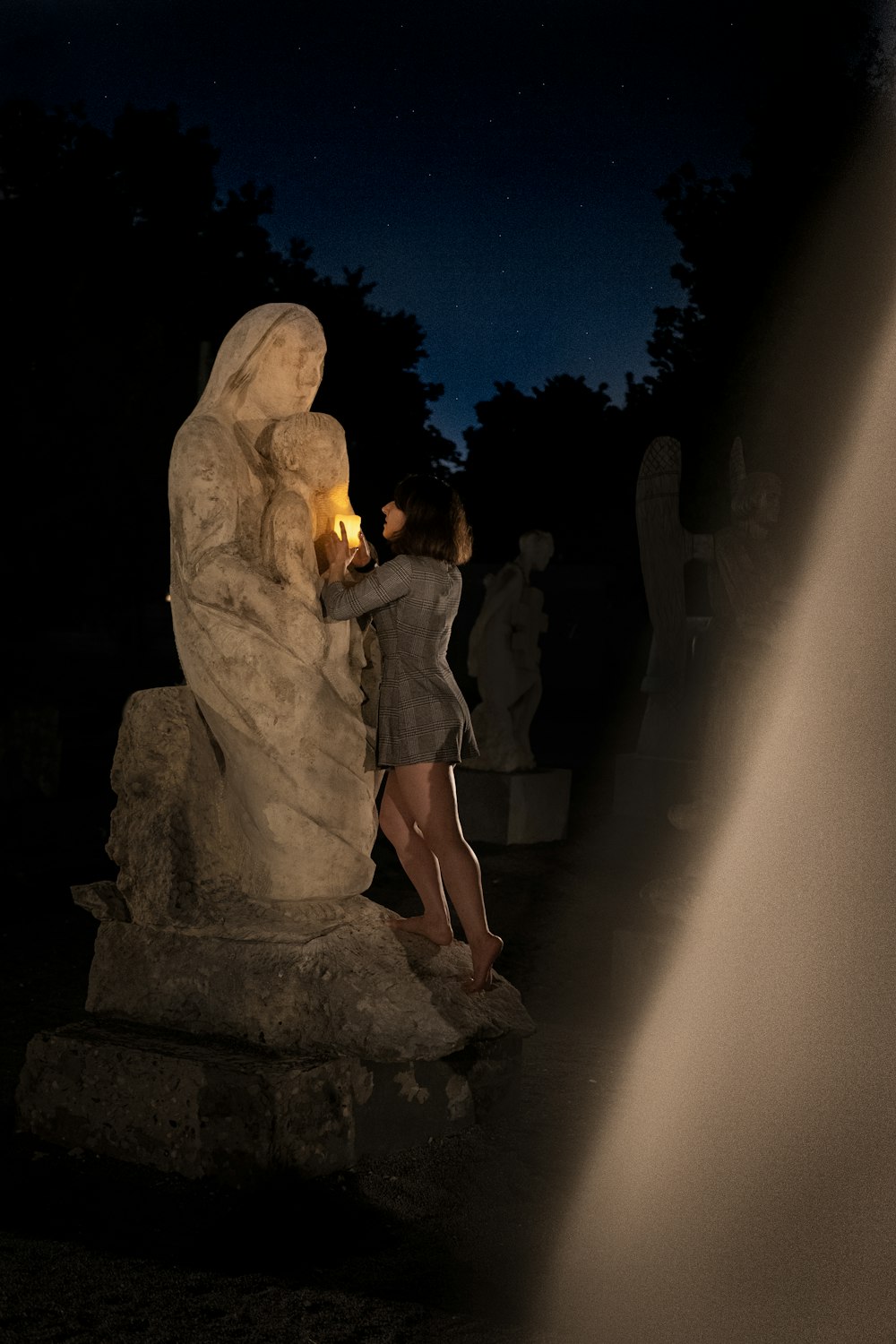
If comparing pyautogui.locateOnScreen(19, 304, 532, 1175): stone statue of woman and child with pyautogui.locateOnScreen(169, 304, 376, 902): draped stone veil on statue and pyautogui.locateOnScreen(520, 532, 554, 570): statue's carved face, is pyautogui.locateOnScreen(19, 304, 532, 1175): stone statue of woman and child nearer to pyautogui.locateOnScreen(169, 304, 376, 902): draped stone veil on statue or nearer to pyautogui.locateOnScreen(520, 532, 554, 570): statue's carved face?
pyautogui.locateOnScreen(169, 304, 376, 902): draped stone veil on statue

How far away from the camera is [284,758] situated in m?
4.28

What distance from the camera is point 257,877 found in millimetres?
4418

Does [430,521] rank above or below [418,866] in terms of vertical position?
above

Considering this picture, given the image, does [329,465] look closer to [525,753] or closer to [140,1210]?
[140,1210]

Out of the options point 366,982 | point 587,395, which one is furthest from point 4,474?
point 587,395

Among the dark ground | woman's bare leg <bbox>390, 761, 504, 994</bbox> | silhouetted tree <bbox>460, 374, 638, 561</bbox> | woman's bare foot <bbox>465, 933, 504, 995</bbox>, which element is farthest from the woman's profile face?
silhouetted tree <bbox>460, 374, 638, 561</bbox>

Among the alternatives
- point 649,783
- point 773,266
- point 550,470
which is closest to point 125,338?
point 773,266

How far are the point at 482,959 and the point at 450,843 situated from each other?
357mm

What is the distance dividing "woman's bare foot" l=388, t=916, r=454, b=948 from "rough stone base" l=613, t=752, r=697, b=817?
324 inches

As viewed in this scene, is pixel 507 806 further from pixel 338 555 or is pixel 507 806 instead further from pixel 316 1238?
pixel 316 1238

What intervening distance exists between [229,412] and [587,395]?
33.8 meters

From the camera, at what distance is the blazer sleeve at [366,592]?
4340 millimetres

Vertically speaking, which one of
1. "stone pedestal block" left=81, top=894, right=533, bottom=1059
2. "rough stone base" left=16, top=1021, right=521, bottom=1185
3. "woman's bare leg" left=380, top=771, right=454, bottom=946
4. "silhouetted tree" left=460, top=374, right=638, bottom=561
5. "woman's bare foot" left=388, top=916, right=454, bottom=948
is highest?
"silhouetted tree" left=460, top=374, right=638, bottom=561

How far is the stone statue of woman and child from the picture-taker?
4.12 metres
